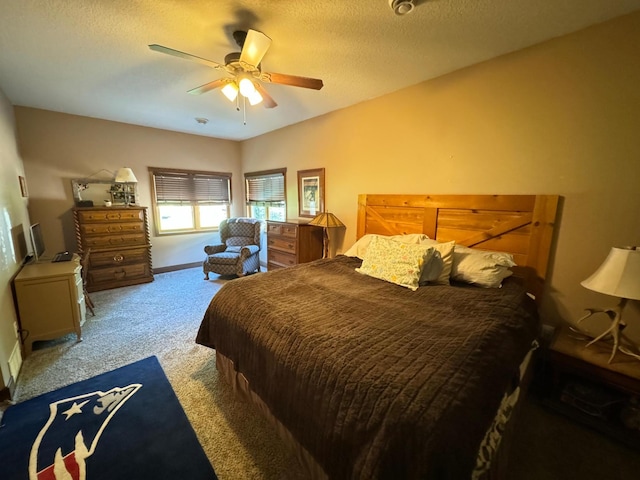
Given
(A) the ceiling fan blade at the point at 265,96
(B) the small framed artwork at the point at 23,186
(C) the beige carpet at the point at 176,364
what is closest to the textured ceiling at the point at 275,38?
(A) the ceiling fan blade at the point at 265,96

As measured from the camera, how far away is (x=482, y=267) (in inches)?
81.0

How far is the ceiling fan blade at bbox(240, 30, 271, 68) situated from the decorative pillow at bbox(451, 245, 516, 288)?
2.11 meters

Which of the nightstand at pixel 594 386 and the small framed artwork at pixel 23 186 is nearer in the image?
the nightstand at pixel 594 386

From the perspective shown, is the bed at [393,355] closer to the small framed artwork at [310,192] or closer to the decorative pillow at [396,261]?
the decorative pillow at [396,261]

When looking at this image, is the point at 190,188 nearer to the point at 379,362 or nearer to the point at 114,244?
the point at 114,244

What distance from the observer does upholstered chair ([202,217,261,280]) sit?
4.32 m

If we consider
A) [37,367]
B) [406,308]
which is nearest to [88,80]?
[37,367]

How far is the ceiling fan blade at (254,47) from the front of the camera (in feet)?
5.31

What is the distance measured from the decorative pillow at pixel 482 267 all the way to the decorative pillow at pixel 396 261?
0.31 meters

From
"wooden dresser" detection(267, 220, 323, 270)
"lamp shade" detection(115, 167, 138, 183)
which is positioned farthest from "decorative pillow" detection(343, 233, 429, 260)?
"lamp shade" detection(115, 167, 138, 183)

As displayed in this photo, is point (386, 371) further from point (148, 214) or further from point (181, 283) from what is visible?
point (148, 214)

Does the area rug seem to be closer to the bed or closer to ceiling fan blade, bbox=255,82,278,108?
the bed

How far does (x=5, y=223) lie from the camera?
2.28 meters

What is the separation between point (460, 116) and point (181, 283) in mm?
4372
